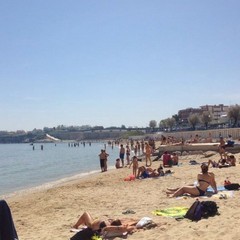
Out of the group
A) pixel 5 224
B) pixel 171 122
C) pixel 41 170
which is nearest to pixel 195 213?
pixel 5 224

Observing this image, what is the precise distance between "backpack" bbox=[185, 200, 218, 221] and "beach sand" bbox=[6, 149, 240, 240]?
0.13 m

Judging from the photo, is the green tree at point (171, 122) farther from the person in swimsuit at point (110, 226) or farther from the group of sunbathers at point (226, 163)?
the person in swimsuit at point (110, 226)

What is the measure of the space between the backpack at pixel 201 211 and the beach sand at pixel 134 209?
0.13 metres

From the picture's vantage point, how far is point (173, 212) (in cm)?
795

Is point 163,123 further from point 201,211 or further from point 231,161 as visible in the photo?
point 201,211

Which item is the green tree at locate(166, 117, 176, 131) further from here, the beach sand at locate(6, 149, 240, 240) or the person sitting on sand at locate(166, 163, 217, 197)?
the person sitting on sand at locate(166, 163, 217, 197)

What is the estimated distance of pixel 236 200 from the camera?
8.75 meters

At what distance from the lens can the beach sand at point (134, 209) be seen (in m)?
6.52

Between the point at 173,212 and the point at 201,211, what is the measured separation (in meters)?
0.87

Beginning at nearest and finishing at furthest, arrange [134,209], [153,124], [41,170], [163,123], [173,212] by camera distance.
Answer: [173,212]
[134,209]
[41,170]
[163,123]
[153,124]

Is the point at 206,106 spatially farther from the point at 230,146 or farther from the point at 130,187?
the point at 130,187

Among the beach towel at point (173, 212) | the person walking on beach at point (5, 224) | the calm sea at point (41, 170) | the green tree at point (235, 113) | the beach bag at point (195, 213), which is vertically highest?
the green tree at point (235, 113)

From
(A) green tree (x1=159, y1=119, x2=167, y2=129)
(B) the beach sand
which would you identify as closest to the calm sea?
(B) the beach sand

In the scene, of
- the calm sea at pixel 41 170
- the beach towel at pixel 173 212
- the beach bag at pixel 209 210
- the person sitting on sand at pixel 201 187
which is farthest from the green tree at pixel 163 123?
the beach bag at pixel 209 210
